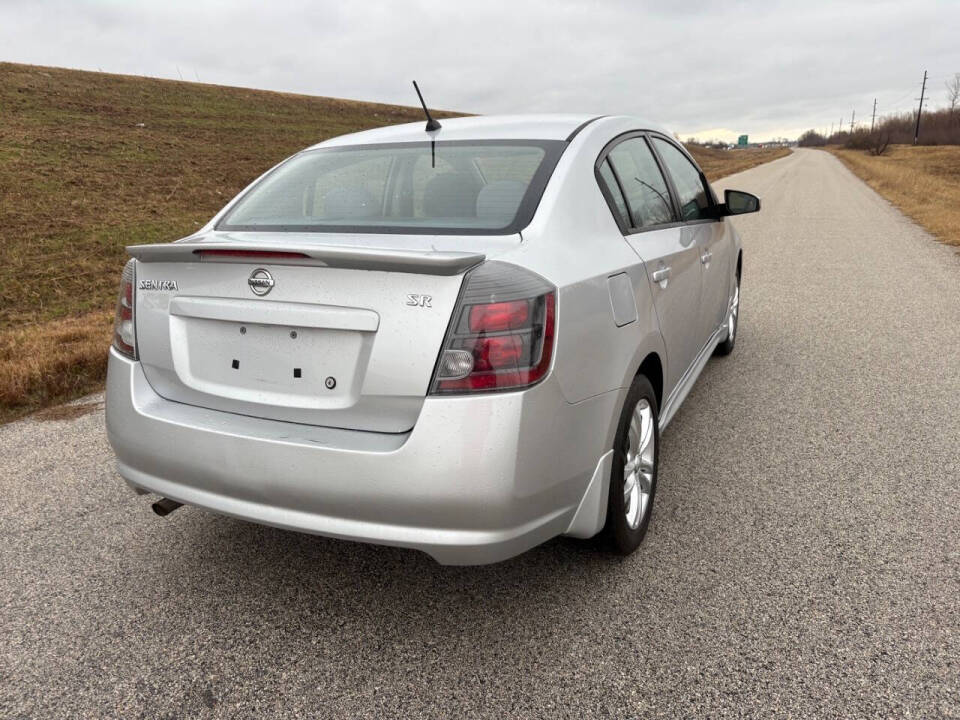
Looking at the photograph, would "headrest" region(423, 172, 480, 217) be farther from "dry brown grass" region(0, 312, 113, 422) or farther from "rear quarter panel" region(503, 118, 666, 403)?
"dry brown grass" region(0, 312, 113, 422)

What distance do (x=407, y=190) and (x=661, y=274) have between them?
1.08 meters

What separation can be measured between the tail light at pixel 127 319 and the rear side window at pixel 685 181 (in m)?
2.54

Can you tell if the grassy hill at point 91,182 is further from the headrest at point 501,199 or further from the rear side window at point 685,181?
the rear side window at point 685,181

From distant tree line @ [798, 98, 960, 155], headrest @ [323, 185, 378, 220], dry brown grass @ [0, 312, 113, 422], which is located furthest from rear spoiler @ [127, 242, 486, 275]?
distant tree line @ [798, 98, 960, 155]

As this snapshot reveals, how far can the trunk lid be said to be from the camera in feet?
6.44

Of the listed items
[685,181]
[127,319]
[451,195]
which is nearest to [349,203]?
[451,195]

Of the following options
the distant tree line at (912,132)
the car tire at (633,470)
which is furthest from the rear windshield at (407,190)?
the distant tree line at (912,132)

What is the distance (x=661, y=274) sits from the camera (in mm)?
2949

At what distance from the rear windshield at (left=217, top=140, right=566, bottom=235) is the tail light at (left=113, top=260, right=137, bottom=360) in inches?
17.6

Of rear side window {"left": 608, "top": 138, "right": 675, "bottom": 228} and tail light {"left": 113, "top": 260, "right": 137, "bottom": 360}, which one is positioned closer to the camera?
tail light {"left": 113, "top": 260, "right": 137, "bottom": 360}

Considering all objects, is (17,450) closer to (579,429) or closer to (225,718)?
(225,718)

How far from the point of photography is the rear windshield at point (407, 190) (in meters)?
2.44

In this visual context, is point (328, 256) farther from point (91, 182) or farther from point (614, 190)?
point (91, 182)

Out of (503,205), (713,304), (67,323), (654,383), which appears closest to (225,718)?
(503,205)
